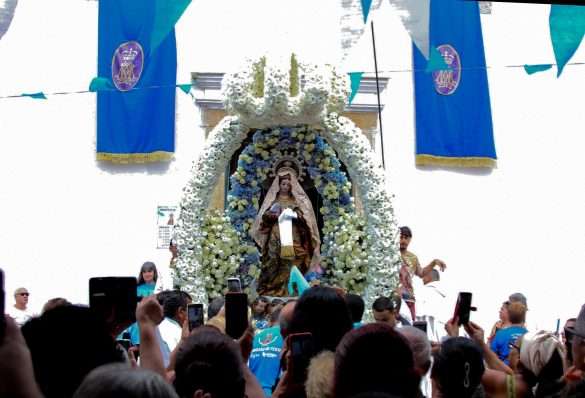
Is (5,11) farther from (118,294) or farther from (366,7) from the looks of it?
(118,294)

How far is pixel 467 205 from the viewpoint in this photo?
15867 millimetres

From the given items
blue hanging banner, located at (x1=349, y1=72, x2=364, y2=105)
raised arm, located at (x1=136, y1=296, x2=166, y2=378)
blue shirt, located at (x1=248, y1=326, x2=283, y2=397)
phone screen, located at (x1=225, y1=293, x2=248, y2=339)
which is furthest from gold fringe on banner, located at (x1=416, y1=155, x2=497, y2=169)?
raised arm, located at (x1=136, y1=296, x2=166, y2=378)

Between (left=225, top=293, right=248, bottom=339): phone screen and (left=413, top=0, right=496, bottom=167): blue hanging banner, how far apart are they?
10.9 metres

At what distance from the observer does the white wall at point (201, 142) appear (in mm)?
15625

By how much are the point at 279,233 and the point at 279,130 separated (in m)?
1.22

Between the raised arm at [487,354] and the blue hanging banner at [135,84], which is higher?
the blue hanging banner at [135,84]

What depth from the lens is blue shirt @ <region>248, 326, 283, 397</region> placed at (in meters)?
6.26

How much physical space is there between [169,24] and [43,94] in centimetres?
315

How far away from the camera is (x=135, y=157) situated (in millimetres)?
15680

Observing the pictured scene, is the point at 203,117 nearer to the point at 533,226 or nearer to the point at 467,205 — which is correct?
the point at 467,205

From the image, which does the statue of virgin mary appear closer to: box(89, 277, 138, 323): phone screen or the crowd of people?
the crowd of people

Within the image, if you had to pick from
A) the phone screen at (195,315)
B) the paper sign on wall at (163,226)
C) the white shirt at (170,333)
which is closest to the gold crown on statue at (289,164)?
the paper sign on wall at (163,226)

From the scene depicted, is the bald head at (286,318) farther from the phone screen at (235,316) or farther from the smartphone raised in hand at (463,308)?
the smartphone raised in hand at (463,308)

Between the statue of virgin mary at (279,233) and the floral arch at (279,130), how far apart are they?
29 cm
